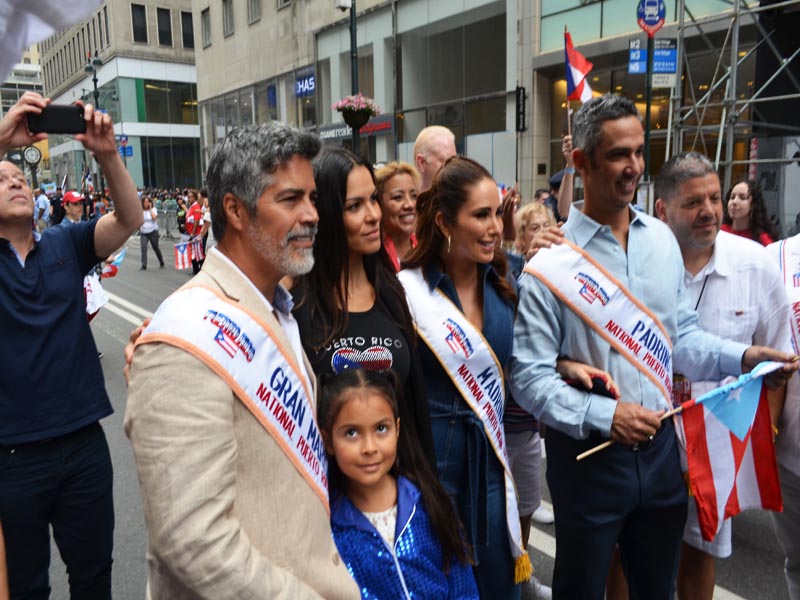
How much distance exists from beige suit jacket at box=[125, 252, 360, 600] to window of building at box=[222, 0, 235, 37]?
1199 inches

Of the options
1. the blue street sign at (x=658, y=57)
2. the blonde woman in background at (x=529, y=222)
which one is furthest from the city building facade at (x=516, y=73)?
the blonde woman in background at (x=529, y=222)

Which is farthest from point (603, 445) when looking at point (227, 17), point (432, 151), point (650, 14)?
point (227, 17)

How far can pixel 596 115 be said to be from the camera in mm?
2209

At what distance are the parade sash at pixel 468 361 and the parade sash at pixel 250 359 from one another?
2.39 ft

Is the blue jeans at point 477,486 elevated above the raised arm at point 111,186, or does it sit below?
below

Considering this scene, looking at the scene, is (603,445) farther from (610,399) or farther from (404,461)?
(404,461)

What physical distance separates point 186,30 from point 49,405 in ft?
165

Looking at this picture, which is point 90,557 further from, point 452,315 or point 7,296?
point 452,315

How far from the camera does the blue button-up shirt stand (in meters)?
2.15

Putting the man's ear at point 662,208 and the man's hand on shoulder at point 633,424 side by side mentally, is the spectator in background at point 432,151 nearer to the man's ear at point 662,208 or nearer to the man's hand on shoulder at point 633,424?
the man's ear at point 662,208

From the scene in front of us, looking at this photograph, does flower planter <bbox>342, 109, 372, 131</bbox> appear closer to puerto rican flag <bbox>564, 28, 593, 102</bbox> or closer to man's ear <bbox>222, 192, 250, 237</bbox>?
puerto rican flag <bbox>564, 28, 593, 102</bbox>

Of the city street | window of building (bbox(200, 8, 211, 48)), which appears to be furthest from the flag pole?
window of building (bbox(200, 8, 211, 48))

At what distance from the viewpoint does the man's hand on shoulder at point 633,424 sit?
2.07m

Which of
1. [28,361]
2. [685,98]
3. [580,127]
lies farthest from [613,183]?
[685,98]
